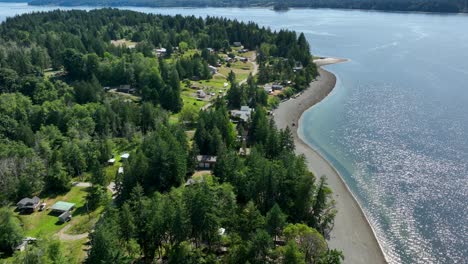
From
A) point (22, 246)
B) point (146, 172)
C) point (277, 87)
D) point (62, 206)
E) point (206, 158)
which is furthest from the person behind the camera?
point (277, 87)

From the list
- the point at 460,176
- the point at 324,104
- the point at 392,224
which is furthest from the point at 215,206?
the point at 324,104

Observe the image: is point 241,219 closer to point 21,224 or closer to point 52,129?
point 21,224

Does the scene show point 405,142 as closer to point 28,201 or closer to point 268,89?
point 268,89

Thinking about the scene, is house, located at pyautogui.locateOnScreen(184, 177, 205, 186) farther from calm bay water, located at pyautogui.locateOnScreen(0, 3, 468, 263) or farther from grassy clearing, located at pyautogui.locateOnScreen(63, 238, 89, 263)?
calm bay water, located at pyautogui.locateOnScreen(0, 3, 468, 263)

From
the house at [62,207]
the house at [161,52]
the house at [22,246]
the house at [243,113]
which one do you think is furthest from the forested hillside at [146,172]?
the house at [161,52]

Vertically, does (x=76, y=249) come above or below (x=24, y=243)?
below

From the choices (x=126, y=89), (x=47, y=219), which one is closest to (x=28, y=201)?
(x=47, y=219)

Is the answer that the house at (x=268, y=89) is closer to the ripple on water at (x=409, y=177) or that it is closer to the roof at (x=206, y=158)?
the ripple on water at (x=409, y=177)
